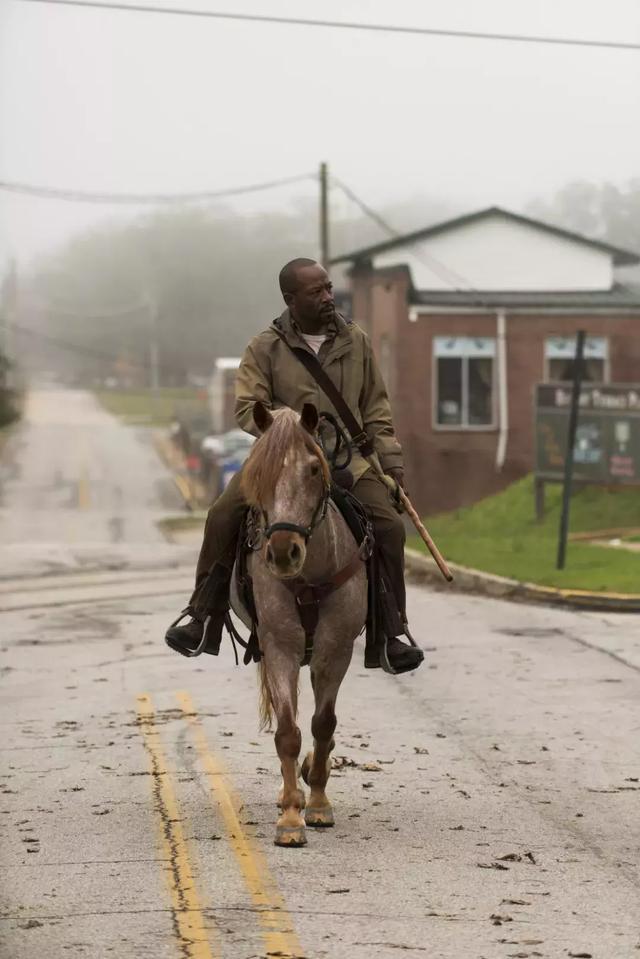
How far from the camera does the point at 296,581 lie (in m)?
8.45

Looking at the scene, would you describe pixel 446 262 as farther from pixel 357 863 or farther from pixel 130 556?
pixel 357 863

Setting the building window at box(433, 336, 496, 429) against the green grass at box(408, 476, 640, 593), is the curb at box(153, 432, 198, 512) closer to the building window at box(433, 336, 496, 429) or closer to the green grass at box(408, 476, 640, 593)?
the building window at box(433, 336, 496, 429)

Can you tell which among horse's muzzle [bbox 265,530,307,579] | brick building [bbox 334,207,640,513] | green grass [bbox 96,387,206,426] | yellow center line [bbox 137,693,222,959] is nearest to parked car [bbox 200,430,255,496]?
brick building [bbox 334,207,640,513]

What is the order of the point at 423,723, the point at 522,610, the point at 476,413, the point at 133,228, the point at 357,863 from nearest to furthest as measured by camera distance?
the point at 357,863 < the point at 423,723 < the point at 522,610 < the point at 476,413 < the point at 133,228

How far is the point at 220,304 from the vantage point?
145625mm

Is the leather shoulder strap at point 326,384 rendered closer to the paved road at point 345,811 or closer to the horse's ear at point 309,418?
the horse's ear at point 309,418

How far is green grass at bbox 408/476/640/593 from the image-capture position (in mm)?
22197

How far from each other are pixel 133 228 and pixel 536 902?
13657cm

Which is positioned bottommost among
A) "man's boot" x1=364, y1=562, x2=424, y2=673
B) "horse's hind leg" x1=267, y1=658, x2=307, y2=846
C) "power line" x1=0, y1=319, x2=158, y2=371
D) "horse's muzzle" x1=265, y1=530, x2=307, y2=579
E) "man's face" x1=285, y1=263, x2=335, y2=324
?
"power line" x1=0, y1=319, x2=158, y2=371

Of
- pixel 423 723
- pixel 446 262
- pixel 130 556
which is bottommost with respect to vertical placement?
pixel 130 556

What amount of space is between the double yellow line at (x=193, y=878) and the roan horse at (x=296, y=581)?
0.38 m

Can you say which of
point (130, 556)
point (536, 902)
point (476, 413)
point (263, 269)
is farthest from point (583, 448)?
point (263, 269)

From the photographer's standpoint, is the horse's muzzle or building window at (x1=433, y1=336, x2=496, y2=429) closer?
the horse's muzzle

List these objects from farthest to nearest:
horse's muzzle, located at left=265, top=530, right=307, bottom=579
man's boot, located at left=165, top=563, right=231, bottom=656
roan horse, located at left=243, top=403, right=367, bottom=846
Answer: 1. man's boot, located at left=165, top=563, right=231, bottom=656
2. roan horse, located at left=243, top=403, right=367, bottom=846
3. horse's muzzle, located at left=265, top=530, right=307, bottom=579
